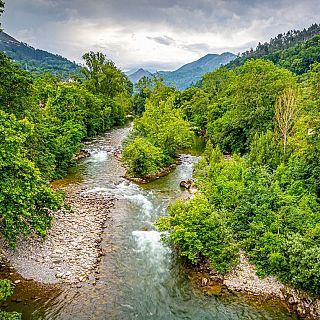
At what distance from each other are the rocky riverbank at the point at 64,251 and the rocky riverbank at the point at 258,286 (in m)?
6.08

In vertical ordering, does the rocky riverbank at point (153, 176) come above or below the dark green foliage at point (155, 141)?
below

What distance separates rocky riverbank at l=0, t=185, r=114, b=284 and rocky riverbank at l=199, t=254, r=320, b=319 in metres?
6.08

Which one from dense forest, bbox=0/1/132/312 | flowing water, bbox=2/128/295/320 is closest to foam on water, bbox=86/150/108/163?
dense forest, bbox=0/1/132/312

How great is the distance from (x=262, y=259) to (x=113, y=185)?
15.7m

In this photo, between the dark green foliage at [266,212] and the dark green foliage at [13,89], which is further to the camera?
the dark green foliage at [13,89]

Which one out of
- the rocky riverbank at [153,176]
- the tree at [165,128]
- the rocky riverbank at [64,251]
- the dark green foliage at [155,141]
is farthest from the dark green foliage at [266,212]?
the tree at [165,128]

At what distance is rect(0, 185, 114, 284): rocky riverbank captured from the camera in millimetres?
14875

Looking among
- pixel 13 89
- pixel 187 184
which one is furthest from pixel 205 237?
pixel 13 89

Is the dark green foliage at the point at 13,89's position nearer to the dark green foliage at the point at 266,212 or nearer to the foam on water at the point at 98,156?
the dark green foliage at the point at 266,212

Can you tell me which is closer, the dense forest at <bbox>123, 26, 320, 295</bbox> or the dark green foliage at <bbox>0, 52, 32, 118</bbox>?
the dense forest at <bbox>123, 26, 320, 295</bbox>

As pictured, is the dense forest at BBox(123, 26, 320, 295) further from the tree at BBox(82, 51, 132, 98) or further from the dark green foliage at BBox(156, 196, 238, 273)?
the tree at BBox(82, 51, 132, 98)

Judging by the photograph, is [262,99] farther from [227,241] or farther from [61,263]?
[61,263]

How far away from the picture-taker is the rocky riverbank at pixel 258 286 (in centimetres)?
1323

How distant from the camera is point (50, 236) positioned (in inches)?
701
